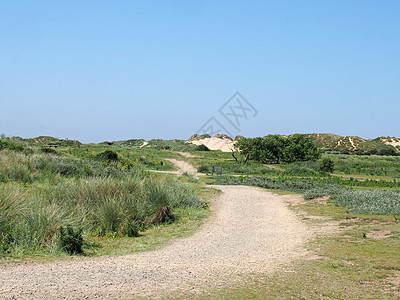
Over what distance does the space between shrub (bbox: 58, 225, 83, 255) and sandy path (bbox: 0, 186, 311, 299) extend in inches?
26.7

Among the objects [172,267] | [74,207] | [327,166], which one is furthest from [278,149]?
[172,267]

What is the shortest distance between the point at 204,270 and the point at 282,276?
1326 mm

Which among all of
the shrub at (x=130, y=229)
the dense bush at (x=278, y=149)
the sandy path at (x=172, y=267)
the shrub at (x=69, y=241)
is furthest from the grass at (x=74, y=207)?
the dense bush at (x=278, y=149)

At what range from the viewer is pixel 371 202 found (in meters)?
14.3

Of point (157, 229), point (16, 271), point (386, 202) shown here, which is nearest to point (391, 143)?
point (386, 202)

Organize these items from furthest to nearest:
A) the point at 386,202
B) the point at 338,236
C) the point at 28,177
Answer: the point at 28,177 → the point at 386,202 → the point at 338,236

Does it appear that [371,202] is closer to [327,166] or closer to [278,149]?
[327,166]

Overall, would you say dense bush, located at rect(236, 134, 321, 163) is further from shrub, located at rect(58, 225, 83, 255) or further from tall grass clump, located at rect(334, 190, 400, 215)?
shrub, located at rect(58, 225, 83, 255)

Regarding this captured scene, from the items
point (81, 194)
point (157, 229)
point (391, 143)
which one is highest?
point (391, 143)

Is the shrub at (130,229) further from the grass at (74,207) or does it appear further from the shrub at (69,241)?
the shrub at (69,241)

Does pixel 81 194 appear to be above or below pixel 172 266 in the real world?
above

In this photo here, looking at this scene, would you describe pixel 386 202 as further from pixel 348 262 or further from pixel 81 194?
pixel 81 194

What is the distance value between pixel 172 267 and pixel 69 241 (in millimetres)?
2400

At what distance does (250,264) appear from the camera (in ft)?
24.3
